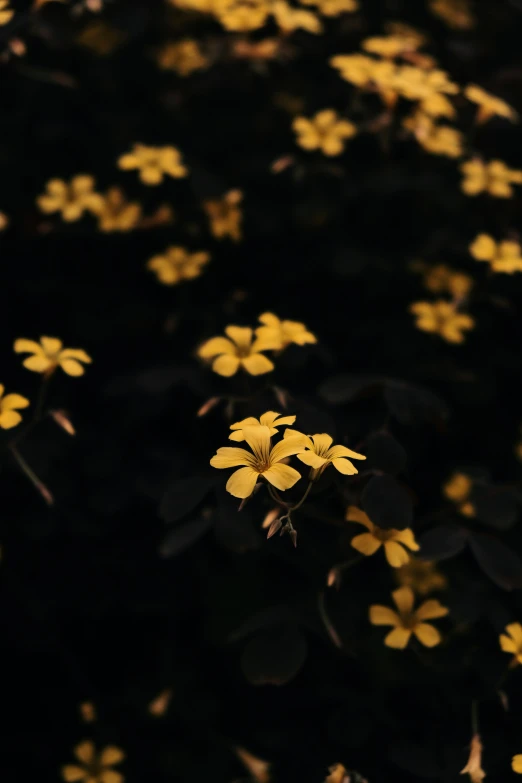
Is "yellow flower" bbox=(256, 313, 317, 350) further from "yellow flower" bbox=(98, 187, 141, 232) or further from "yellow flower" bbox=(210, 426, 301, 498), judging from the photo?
"yellow flower" bbox=(98, 187, 141, 232)

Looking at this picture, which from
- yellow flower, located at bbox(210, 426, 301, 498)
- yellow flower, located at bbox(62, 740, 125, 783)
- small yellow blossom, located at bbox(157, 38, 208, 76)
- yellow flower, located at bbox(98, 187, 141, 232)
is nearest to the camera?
yellow flower, located at bbox(210, 426, 301, 498)

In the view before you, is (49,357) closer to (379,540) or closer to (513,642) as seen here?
(379,540)

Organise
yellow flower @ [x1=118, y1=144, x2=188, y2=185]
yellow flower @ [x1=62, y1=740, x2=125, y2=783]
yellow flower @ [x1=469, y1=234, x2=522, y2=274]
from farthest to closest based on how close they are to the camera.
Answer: yellow flower @ [x1=118, y1=144, x2=188, y2=185]
yellow flower @ [x1=469, y1=234, x2=522, y2=274]
yellow flower @ [x1=62, y1=740, x2=125, y2=783]

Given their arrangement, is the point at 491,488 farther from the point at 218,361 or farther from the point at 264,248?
the point at 264,248

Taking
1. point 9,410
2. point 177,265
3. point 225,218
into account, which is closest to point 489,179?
point 225,218

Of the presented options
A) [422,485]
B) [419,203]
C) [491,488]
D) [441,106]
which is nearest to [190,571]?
[422,485]

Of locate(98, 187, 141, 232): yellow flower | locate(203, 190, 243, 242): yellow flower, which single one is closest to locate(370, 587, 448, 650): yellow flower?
locate(203, 190, 243, 242): yellow flower

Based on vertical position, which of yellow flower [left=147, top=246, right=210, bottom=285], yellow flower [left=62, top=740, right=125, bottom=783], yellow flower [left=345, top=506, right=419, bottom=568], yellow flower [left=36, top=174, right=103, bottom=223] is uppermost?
yellow flower [left=36, top=174, right=103, bottom=223]
